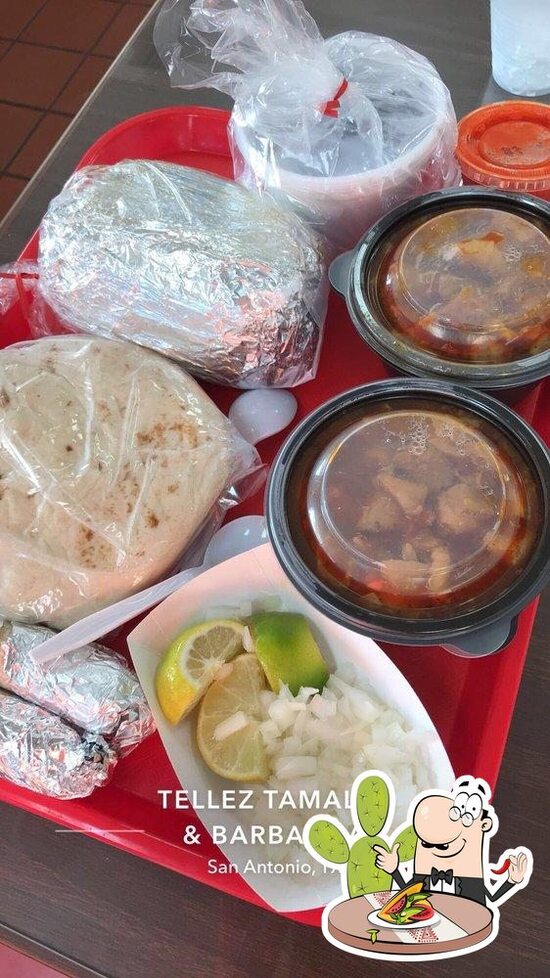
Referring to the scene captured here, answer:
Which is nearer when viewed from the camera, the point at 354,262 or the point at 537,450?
the point at 537,450

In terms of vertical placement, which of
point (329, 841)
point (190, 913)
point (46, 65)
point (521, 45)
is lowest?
point (190, 913)

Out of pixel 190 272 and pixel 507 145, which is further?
pixel 507 145

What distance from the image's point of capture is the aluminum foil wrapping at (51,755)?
855mm

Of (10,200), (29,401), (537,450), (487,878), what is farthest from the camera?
(10,200)

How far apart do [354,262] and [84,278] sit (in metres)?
0.37

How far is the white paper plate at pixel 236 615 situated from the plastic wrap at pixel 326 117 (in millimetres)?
552

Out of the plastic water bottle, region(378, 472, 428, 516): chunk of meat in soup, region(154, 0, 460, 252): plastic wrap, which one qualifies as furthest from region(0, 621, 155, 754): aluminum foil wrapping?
the plastic water bottle

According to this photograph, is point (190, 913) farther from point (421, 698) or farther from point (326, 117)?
point (326, 117)

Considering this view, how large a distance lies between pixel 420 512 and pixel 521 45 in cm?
92

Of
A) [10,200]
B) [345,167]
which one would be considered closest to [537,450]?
[345,167]

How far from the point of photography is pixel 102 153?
1.39 metres

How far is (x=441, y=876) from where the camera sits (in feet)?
2.49

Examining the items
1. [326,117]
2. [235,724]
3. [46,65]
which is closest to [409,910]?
[235,724]

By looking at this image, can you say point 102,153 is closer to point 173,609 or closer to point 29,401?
point 29,401
